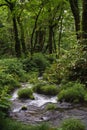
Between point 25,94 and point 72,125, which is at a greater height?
point 72,125

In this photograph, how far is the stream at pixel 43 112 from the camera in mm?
8871

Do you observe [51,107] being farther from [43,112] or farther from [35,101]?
[35,101]

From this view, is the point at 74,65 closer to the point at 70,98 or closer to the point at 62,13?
the point at 70,98

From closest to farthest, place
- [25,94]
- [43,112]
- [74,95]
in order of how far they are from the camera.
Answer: [43,112] → [74,95] → [25,94]

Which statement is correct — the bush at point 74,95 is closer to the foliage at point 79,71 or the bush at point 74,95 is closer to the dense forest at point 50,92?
the dense forest at point 50,92

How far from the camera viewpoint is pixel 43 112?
31.9ft

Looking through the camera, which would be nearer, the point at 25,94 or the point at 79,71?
the point at 25,94

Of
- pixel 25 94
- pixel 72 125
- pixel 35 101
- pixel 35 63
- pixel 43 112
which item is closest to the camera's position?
pixel 72 125

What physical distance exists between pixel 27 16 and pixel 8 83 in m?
14.6

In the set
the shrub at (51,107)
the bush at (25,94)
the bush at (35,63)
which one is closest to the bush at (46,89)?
the bush at (25,94)

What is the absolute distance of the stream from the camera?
29.1 ft

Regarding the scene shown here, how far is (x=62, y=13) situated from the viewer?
2639 centimetres

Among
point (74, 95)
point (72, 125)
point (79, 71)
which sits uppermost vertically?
point (79, 71)

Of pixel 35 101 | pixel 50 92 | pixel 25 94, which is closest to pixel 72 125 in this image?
pixel 35 101
